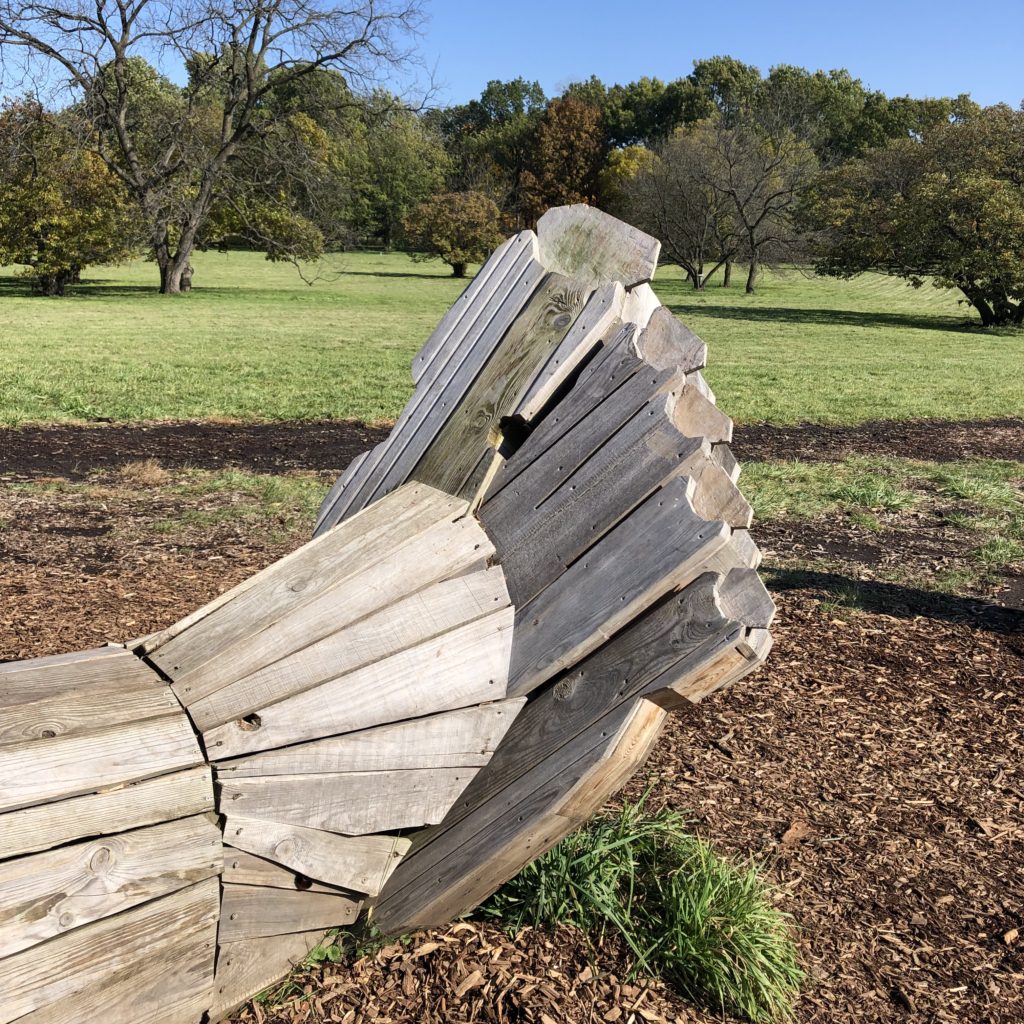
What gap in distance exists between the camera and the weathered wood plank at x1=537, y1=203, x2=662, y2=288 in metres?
2.56

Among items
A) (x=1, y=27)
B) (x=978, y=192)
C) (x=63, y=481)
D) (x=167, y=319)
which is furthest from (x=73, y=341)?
(x=978, y=192)

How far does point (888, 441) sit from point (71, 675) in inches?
428


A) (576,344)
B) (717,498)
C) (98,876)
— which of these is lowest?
(98,876)

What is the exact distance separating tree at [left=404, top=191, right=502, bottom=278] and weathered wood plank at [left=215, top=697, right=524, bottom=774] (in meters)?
47.9

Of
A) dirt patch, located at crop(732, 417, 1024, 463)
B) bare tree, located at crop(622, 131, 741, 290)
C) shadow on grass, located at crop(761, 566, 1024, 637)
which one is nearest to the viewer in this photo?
shadow on grass, located at crop(761, 566, 1024, 637)

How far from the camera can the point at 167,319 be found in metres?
25.1

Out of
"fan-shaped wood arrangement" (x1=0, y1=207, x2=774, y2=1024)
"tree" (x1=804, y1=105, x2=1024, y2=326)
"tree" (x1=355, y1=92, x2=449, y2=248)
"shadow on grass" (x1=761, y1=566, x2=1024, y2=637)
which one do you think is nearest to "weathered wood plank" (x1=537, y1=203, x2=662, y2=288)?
"fan-shaped wood arrangement" (x1=0, y1=207, x2=774, y2=1024)

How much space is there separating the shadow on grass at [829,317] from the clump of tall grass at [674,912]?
88.9 feet

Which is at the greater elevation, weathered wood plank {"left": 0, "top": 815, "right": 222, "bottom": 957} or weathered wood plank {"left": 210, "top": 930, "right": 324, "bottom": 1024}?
weathered wood plank {"left": 0, "top": 815, "right": 222, "bottom": 957}

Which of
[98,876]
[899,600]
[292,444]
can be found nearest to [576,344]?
[98,876]

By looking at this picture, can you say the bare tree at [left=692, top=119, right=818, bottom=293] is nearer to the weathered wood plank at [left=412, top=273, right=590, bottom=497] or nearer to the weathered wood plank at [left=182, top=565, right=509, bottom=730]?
the weathered wood plank at [left=412, top=273, right=590, bottom=497]

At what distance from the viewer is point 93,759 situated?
6.07 ft

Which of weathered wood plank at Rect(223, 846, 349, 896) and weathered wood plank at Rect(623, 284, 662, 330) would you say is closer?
weathered wood plank at Rect(223, 846, 349, 896)

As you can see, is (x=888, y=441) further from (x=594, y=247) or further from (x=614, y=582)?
(x=614, y=582)
